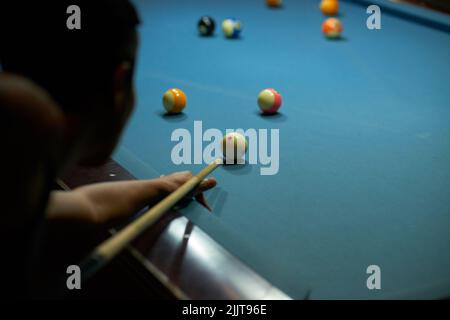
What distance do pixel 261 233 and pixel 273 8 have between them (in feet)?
10.5

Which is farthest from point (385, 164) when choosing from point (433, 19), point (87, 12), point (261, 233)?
point (433, 19)

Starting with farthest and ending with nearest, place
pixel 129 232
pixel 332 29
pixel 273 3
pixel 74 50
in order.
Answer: pixel 273 3, pixel 332 29, pixel 129 232, pixel 74 50

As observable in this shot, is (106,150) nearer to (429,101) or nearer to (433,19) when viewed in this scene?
(429,101)

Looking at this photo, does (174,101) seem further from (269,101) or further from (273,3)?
(273,3)

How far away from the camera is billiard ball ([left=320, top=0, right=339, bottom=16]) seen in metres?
4.26

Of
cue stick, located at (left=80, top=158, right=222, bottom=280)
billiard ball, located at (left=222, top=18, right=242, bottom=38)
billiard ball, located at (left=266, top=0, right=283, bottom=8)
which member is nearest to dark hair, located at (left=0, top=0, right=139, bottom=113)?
cue stick, located at (left=80, top=158, right=222, bottom=280)

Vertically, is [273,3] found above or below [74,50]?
above

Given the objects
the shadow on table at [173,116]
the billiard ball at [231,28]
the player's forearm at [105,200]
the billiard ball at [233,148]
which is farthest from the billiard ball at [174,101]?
the billiard ball at [231,28]

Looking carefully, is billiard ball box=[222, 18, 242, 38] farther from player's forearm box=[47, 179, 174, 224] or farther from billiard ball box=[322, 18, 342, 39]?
player's forearm box=[47, 179, 174, 224]

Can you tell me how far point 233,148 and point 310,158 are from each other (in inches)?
12.1

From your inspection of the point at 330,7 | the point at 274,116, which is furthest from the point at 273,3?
the point at 274,116

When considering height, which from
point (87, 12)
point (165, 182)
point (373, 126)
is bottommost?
point (165, 182)

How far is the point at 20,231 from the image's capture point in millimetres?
1188

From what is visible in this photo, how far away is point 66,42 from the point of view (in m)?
1.18
